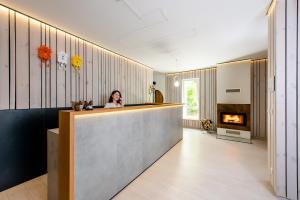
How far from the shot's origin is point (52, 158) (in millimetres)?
1762

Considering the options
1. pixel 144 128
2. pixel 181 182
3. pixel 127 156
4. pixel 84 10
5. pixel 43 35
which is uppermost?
pixel 84 10

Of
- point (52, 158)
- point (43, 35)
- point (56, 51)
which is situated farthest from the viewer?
point (56, 51)

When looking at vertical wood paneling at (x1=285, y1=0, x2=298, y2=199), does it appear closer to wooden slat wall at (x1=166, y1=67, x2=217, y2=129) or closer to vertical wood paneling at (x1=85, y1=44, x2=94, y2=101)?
vertical wood paneling at (x1=85, y1=44, x2=94, y2=101)

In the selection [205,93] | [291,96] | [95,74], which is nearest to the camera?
[291,96]

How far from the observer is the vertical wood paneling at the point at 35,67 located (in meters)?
2.55

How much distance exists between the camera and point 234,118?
521 centimetres

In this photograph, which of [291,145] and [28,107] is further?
[28,107]

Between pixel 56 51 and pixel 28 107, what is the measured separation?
1241mm

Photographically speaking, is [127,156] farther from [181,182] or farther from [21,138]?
[21,138]

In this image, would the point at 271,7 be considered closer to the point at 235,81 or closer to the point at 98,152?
the point at 235,81

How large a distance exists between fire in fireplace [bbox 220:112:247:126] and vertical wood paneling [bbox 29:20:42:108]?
18.7 ft

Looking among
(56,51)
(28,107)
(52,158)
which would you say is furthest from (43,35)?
(52,158)

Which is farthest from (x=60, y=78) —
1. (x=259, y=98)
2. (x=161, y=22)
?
(x=259, y=98)

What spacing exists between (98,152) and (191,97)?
602 cm
